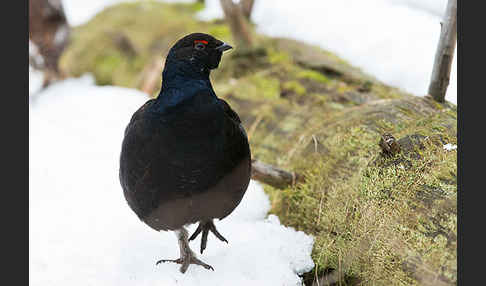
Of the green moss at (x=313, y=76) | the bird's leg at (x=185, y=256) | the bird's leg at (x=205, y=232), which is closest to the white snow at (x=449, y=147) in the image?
the bird's leg at (x=205, y=232)

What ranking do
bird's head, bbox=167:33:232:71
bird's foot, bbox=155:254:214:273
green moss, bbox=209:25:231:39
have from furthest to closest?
green moss, bbox=209:25:231:39, bird's foot, bbox=155:254:214:273, bird's head, bbox=167:33:232:71

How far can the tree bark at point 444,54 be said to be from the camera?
3375mm

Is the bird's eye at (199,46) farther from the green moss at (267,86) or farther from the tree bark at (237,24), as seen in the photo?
the tree bark at (237,24)

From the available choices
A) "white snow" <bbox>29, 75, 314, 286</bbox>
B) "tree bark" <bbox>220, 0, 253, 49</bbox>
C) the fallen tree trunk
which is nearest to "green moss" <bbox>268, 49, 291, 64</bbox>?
"tree bark" <bbox>220, 0, 253, 49</bbox>

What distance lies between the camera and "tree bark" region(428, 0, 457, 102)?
3.38 m

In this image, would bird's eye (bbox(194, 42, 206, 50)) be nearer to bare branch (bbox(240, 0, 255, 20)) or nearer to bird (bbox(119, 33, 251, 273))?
bird (bbox(119, 33, 251, 273))

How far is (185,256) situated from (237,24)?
10.9 feet

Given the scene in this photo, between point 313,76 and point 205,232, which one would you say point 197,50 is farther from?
point 313,76

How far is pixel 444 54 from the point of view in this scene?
137 inches

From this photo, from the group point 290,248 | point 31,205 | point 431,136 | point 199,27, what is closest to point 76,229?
point 31,205

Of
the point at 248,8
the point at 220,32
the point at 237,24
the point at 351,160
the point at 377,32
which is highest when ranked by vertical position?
the point at 377,32

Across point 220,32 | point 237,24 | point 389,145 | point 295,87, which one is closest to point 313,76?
point 295,87

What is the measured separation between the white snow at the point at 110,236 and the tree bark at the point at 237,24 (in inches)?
66.1

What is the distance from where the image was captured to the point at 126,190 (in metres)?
3.03
